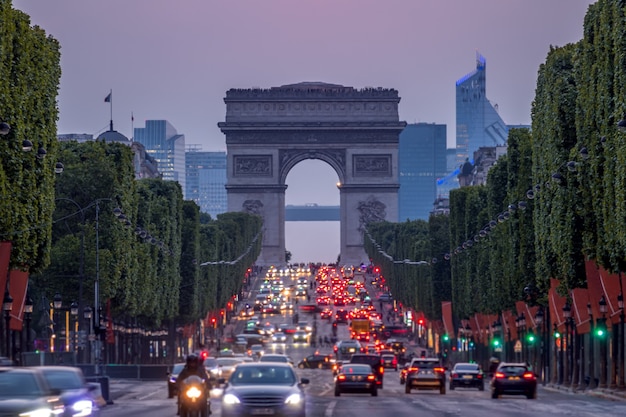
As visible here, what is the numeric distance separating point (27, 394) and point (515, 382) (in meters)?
37.6

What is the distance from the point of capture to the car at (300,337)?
154750 millimetres

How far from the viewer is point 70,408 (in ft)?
117

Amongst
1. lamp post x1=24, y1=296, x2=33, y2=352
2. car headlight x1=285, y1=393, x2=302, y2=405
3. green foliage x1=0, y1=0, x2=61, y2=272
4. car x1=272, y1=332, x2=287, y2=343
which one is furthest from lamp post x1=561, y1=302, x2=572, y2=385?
car x1=272, y1=332, x2=287, y2=343

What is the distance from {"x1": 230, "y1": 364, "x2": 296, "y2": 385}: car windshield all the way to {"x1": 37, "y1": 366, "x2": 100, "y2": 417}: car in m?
3.99

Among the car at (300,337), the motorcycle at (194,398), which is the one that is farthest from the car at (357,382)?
the car at (300,337)

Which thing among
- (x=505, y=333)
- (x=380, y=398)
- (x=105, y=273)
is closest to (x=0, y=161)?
(x=380, y=398)

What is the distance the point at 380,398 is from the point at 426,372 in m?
8.14

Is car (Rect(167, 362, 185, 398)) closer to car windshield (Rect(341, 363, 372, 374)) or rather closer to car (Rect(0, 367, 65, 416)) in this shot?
car windshield (Rect(341, 363, 372, 374))

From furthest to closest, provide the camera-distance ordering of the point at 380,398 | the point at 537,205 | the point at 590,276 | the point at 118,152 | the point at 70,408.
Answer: the point at 118,152 < the point at 537,205 < the point at 590,276 < the point at 380,398 < the point at 70,408

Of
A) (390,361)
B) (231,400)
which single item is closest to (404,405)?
(231,400)

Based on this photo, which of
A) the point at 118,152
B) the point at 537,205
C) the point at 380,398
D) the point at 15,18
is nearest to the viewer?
the point at 15,18

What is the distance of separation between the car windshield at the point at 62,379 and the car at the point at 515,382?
32279mm

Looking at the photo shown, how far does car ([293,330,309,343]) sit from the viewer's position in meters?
155

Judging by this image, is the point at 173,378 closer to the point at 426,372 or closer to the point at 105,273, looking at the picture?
the point at 426,372
